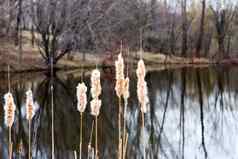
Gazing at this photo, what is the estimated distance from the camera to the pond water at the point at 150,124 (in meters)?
8.34

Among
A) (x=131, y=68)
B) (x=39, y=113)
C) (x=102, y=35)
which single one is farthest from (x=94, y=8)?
(x=39, y=113)

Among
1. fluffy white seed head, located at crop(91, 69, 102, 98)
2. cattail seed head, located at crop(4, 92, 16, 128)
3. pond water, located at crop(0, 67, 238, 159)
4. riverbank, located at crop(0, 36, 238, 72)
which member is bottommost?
pond water, located at crop(0, 67, 238, 159)

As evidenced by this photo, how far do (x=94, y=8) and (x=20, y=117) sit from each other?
42.1 ft

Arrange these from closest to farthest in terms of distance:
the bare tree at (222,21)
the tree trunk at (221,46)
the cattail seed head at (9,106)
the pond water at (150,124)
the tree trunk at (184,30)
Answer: the cattail seed head at (9,106)
the pond water at (150,124)
the tree trunk at (184,30)
the tree trunk at (221,46)
the bare tree at (222,21)

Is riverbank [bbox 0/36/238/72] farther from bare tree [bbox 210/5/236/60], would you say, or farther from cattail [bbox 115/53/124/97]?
cattail [bbox 115/53/124/97]

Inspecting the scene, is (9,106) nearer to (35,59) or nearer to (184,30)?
(35,59)

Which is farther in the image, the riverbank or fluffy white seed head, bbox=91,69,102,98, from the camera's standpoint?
the riverbank

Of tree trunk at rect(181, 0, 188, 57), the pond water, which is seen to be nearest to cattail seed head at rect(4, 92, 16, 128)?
the pond water

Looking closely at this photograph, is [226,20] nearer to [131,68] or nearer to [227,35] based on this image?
[227,35]

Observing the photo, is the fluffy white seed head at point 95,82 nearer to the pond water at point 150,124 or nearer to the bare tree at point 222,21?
the pond water at point 150,124

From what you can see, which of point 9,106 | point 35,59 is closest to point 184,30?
point 35,59

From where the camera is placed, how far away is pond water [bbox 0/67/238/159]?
8.34 meters

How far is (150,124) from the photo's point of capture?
420 inches

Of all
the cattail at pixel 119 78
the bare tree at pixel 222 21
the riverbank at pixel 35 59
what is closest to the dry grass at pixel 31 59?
the riverbank at pixel 35 59
